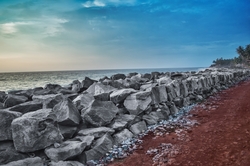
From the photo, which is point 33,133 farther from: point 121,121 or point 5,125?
point 121,121

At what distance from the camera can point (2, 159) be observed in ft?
13.2

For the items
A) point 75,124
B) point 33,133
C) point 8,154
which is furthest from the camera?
point 75,124

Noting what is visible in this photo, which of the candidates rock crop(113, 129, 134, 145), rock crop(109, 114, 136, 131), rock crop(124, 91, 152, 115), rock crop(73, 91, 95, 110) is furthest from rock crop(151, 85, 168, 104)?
rock crop(73, 91, 95, 110)

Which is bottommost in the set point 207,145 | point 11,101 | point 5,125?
point 207,145

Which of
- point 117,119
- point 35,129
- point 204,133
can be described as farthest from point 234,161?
point 35,129

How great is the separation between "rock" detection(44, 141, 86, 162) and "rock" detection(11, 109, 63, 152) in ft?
0.67

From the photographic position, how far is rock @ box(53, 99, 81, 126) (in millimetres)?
5141

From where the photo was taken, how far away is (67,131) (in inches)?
199

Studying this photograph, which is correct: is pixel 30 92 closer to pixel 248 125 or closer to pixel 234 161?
pixel 234 161

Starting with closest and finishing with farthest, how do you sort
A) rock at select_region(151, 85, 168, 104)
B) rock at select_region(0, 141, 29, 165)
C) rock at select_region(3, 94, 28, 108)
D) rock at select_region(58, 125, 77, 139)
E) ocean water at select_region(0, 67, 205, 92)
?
1. rock at select_region(0, 141, 29, 165)
2. rock at select_region(58, 125, 77, 139)
3. rock at select_region(3, 94, 28, 108)
4. rock at select_region(151, 85, 168, 104)
5. ocean water at select_region(0, 67, 205, 92)

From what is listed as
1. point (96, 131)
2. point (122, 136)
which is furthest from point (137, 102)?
point (96, 131)

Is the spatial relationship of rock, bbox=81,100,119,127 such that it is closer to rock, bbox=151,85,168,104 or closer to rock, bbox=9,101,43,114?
rock, bbox=9,101,43,114

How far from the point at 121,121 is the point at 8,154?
312cm

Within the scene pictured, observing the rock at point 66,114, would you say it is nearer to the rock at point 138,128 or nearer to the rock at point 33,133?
the rock at point 33,133
